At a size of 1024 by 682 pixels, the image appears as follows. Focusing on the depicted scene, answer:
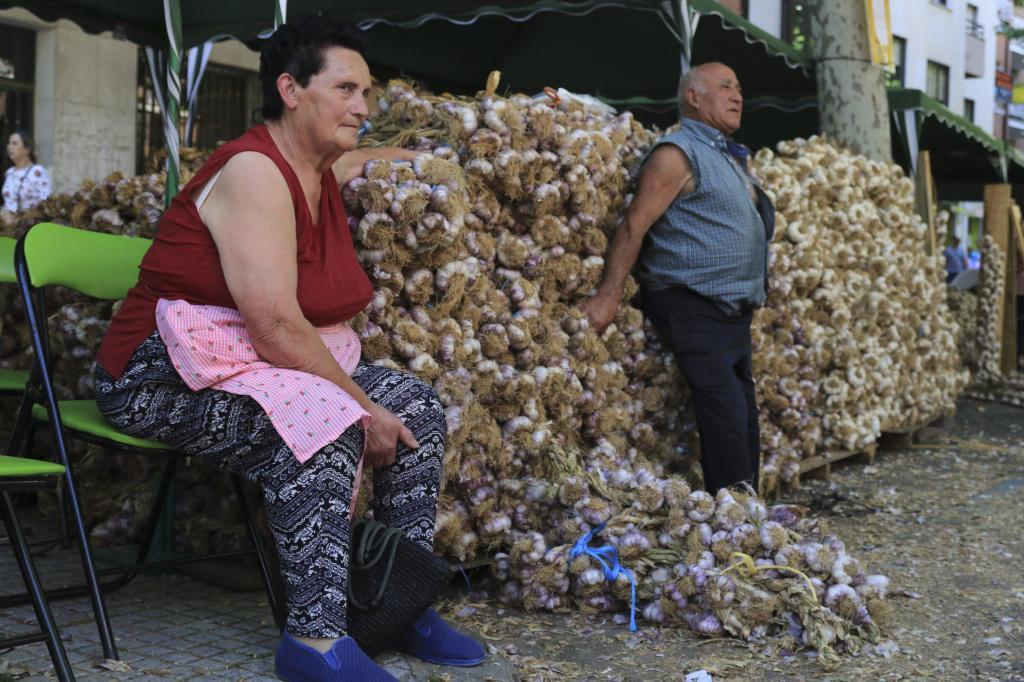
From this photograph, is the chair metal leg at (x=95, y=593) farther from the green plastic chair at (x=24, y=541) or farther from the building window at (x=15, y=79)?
the building window at (x=15, y=79)

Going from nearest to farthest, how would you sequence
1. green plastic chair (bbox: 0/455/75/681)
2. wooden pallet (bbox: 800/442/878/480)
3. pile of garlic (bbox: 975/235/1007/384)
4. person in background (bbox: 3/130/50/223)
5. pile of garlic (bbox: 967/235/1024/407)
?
green plastic chair (bbox: 0/455/75/681) < wooden pallet (bbox: 800/442/878/480) < person in background (bbox: 3/130/50/223) < pile of garlic (bbox: 967/235/1024/407) < pile of garlic (bbox: 975/235/1007/384)

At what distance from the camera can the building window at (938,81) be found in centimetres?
3831

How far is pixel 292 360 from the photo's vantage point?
9.26ft

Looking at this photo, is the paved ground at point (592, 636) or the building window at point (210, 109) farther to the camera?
the building window at point (210, 109)

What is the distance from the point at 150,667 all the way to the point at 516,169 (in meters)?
2.00

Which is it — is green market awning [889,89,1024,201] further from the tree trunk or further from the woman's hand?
the woman's hand

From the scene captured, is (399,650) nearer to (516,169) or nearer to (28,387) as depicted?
(28,387)

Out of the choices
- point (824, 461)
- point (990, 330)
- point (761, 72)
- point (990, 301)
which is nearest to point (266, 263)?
point (824, 461)

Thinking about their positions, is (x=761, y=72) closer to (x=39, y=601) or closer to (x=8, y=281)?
(x=8, y=281)

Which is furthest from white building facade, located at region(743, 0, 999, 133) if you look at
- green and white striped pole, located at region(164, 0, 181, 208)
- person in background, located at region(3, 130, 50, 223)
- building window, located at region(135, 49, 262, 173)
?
green and white striped pole, located at region(164, 0, 181, 208)

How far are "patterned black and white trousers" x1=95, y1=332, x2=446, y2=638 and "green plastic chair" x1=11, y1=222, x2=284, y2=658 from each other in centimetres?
9

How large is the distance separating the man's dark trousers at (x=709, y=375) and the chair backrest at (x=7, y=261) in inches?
97.4

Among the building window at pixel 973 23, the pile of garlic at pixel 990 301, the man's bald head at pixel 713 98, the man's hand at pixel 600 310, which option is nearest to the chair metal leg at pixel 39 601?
the man's hand at pixel 600 310

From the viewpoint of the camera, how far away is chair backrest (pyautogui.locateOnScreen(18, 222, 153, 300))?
10.3ft
